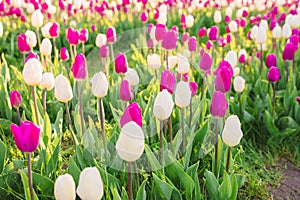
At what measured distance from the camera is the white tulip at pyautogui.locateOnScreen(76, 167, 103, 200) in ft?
5.13

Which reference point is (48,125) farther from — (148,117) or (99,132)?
(148,117)

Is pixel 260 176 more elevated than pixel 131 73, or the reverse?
pixel 131 73

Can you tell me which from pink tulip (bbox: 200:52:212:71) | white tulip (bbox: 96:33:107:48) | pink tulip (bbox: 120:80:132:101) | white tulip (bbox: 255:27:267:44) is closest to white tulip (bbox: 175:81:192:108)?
pink tulip (bbox: 120:80:132:101)

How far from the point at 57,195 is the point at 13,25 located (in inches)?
191

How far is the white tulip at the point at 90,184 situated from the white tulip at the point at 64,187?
4 centimetres

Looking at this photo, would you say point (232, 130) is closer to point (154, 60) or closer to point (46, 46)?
A: point (154, 60)

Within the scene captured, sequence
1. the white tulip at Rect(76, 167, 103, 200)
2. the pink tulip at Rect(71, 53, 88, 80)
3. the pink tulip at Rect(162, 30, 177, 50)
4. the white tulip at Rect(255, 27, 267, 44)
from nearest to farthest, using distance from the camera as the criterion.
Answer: the white tulip at Rect(76, 167, 103, 200) → the pink tulip at Rect(71, 53, 88, 80) → the pink tulip at Rect(162, 30, 177, 50) → the white tulip at Rect(255, 27, 267, 44)

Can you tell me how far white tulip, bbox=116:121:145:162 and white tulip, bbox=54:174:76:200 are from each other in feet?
0.68

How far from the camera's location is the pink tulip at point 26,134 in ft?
5.75

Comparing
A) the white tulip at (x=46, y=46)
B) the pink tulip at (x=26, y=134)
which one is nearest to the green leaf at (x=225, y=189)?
the pink tulip at (x=26, y=134)

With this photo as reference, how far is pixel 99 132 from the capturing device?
285cm

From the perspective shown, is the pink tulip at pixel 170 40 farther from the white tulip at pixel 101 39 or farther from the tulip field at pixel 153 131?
the white tulip at pixel 101 39

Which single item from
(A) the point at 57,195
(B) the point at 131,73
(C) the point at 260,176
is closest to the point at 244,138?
(C) the point at 260,176

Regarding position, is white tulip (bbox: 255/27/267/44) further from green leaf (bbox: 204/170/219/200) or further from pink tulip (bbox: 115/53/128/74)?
green leaf (bbox: 204/170/219/200)
